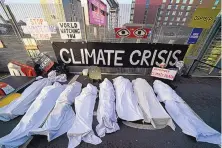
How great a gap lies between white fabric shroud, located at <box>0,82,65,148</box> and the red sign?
2.45 m

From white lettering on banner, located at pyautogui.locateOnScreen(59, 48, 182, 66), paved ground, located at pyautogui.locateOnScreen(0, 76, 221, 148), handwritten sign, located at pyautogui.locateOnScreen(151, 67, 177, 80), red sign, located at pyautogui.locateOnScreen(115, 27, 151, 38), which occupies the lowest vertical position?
paved ground, located at pyautogui.locateOnScreen(0, 76, 221, 148)

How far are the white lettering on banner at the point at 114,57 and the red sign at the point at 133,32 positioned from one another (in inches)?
20.2

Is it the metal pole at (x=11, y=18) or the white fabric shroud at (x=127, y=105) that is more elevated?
the metal pole at (x=11, y=18)

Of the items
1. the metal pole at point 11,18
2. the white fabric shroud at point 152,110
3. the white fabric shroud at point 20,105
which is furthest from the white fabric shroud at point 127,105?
the metal pole at point 11,18

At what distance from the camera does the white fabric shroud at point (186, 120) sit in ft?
5.26

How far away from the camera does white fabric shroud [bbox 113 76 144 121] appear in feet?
5.92

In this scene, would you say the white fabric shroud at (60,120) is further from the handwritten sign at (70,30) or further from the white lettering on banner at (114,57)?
the handwritten sign at (70,30)

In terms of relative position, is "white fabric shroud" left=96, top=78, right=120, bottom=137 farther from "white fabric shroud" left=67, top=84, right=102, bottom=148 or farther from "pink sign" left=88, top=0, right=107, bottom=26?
"pink sign" left=88, top=0, right=107, bottom=26

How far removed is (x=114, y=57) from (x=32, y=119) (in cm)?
246

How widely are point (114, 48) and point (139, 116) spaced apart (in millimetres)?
2004

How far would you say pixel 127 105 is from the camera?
6.57 ft

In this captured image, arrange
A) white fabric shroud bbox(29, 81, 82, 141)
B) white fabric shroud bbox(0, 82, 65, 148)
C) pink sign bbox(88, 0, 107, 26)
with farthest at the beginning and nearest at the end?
1. pink sign bbox(88, 0, 107, 26)
2. white fabric shroud bbox(29, 81, 82, 141)
3. white fabric shroud bbox(0, 82, 65, 148)

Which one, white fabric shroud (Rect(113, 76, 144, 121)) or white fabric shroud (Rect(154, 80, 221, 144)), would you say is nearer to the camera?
white fabric shroud (Rect(154, 80, 221, 144))

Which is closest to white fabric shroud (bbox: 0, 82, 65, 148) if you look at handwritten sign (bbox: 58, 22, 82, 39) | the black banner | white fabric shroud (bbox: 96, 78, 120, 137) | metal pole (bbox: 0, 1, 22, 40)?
white fabric shroud (bbox: 96, 78, 120, 137)
